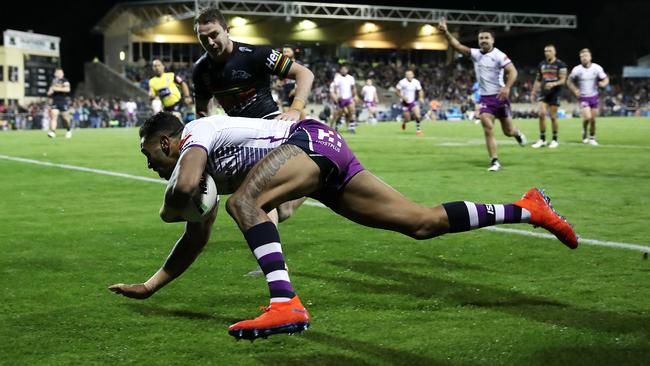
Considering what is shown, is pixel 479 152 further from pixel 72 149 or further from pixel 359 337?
pixel 359 337

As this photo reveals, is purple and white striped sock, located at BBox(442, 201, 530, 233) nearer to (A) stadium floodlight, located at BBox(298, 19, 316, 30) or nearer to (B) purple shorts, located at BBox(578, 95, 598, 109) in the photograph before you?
(B) purple shorts, located at BBox(578, 95, 598, 109)

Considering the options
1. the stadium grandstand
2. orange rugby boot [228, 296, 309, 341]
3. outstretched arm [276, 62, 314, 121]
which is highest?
the stadium grandstand

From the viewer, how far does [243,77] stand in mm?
6902

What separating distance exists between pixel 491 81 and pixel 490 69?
324 millimetres

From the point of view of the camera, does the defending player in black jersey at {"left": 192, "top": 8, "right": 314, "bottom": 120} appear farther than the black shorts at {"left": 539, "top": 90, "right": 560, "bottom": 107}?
No

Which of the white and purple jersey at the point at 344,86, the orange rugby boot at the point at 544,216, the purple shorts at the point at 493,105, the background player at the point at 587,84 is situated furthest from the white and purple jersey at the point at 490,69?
the white and purple jersey at the point at 344,86

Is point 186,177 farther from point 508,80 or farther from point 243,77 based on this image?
point 508,80

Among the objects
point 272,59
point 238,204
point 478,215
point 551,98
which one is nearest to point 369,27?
point 551,98

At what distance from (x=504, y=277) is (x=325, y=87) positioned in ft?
194

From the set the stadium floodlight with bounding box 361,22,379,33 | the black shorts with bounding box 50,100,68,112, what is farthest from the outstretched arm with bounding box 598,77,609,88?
the stadium floodlight with bounding box 361,22,379,33

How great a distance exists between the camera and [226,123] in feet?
15.0

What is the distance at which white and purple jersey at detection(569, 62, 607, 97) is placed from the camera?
2334cm

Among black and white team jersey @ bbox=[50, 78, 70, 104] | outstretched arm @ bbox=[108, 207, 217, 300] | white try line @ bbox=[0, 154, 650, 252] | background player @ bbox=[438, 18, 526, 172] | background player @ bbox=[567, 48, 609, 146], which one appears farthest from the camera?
black and white team jersey @ bbox=[50, 78, 70, 104]

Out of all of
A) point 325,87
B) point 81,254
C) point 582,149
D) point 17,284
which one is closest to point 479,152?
point 582,149
